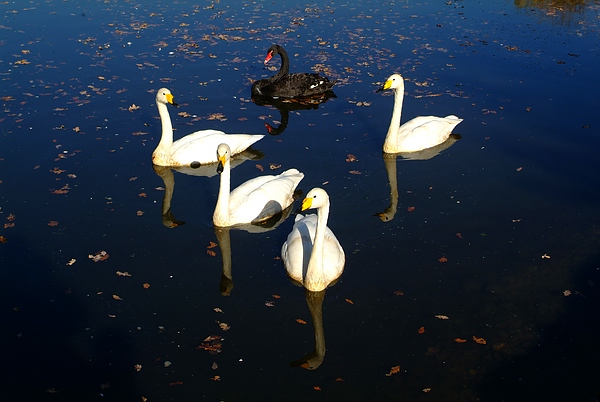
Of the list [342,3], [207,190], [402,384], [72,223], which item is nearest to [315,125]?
[207,190]

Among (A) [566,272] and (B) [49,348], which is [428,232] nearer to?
(A) [566,272]

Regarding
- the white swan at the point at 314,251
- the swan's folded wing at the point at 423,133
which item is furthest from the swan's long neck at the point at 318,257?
the swan's folded wing at the point at 423,133

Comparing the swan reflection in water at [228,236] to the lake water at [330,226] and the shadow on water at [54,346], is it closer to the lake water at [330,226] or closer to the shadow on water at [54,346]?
the lake water at [330,226]

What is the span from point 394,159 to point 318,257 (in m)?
5.44

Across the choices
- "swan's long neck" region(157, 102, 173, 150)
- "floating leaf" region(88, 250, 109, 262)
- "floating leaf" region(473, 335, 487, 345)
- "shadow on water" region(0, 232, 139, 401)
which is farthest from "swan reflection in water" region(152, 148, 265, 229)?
"floating leaf" region(473, 335, 487, 345)

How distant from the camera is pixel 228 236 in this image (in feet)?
37.7

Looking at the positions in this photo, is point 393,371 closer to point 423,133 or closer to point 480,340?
point 480,340

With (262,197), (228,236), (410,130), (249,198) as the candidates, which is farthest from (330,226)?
(410,130)

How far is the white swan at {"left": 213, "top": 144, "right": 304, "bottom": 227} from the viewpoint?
1138 centimetres

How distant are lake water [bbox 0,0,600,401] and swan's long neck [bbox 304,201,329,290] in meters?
0.25

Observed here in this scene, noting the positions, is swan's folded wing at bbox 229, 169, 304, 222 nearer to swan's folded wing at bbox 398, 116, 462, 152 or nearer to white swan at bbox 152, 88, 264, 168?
white swan at bbox 152, 88, 264, 168

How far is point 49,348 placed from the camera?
28.9ft

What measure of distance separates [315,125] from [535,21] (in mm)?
13582

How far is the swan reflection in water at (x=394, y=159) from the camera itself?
12227 mm
